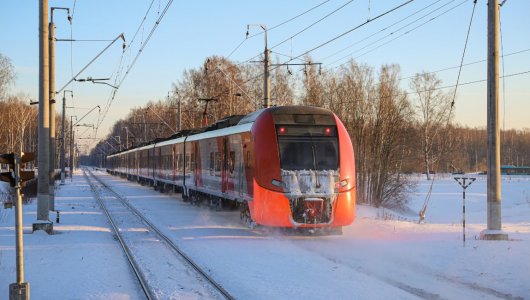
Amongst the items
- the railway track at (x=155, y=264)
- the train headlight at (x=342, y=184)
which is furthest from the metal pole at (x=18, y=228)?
the train headlight at (x=342, y=184)

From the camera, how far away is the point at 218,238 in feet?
44.1

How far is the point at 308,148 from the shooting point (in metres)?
13.4

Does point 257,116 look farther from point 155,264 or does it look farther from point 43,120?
point 43,120

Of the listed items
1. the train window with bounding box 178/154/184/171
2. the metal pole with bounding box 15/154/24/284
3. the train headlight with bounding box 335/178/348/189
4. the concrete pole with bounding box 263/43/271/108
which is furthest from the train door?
the metal pole with bounding box 15/154/24/284

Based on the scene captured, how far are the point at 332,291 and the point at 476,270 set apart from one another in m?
3.17

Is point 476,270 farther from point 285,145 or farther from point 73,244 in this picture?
point 73,244

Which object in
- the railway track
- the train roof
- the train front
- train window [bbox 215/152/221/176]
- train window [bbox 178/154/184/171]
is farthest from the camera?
train window [bbox 178/154/184/171]

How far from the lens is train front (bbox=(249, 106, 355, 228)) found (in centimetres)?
1275

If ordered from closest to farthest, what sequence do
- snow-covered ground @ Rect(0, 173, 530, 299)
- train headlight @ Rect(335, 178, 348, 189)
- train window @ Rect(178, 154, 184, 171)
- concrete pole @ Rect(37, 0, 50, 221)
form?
snow-covered ground @ Rect(0, 173, 530, 299) → train headlight @ Rect(335, 178, 348, 189) → concrete pole @ Rect(37, 0, 50, 221) → train window @ Rect(178, 154, 184, 171)

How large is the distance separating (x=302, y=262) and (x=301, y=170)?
3.28 meters

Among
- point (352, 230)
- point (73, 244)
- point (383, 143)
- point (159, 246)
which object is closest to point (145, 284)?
point (159, 246)

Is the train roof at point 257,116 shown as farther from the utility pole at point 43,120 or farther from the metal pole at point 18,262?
the metal pole at point 18,262

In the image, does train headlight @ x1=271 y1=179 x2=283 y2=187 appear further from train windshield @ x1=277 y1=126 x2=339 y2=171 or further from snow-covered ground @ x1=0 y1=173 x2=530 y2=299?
snow-covered ground @ x1=0 y1=173 x2=530 y2=299

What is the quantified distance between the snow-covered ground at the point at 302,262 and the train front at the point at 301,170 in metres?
0.63
